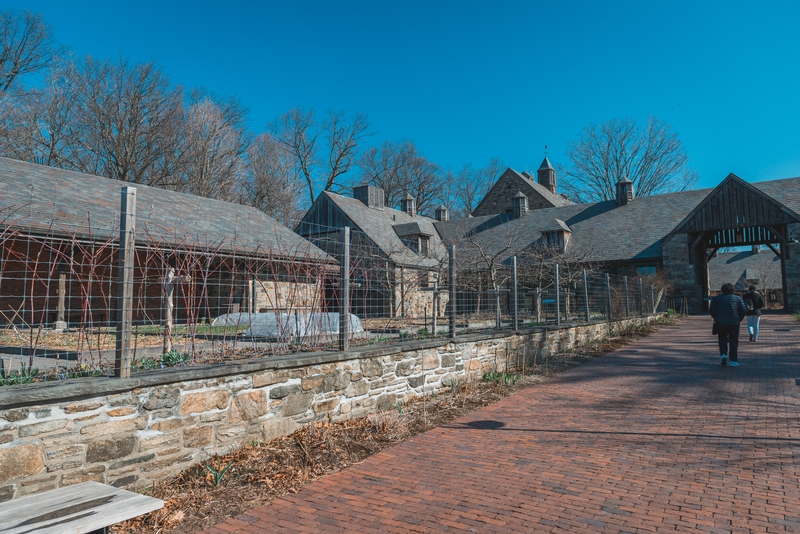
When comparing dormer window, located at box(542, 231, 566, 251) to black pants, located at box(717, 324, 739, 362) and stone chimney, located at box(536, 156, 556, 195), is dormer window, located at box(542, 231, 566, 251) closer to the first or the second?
stone chimney, located at box(536, 156, 556, 195)

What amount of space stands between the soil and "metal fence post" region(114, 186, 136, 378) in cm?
94

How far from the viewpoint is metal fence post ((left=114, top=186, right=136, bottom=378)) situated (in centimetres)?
381

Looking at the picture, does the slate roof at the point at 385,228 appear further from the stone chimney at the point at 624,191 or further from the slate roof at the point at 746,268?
the slate roof at the point at 746,268

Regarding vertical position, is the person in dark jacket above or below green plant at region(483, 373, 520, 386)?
above

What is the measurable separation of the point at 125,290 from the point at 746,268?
52.7 metres

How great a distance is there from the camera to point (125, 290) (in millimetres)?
3906

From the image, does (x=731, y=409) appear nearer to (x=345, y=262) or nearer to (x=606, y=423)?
(x=606, y=423)

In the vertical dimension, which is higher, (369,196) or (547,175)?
(547,175)

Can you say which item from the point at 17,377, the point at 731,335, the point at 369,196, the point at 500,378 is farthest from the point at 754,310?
the point at 369,196

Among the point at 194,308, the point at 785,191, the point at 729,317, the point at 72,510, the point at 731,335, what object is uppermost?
the point at 785,191

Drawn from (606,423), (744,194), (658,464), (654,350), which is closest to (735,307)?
(654,350)

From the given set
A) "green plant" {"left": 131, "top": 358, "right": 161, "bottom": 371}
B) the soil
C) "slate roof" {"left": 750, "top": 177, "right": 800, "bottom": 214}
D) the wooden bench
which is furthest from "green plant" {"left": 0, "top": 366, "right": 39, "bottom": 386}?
"slate roof" {"left": 750, "top": 177, "right": 800, "bottom": 214}

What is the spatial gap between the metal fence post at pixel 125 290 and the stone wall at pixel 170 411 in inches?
6.1

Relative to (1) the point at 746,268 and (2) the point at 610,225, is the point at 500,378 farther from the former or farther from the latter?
(1) the point at 746,268
